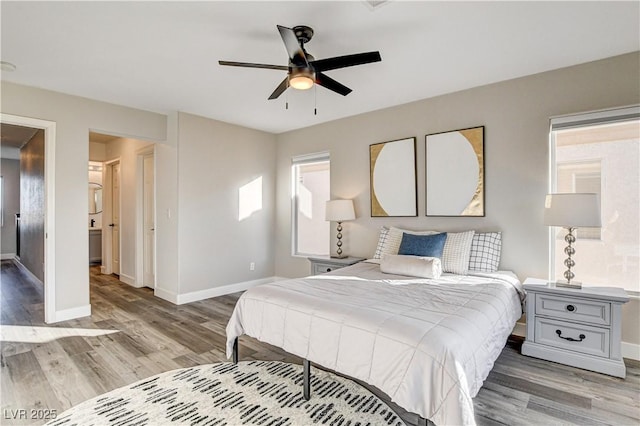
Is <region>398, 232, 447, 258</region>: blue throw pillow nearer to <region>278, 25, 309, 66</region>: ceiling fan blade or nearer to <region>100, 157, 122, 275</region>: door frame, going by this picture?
<region>278, 25, 309, 66</region>: ceiling fan blade

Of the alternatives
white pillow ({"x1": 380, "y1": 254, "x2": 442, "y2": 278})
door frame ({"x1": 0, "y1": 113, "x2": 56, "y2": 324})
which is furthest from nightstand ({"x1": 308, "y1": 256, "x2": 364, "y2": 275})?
door frame ({"x1": 0, "y1": 113, "x2": 56, "y2": 324})

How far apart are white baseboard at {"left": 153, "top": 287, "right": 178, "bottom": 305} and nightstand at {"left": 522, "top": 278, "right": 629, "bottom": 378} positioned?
402 cm

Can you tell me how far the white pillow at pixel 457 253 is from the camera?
312cm

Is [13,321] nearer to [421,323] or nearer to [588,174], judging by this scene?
[421,323]

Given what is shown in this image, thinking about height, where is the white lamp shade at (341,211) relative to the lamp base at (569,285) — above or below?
above

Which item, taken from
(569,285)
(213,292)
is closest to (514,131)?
(569,285)

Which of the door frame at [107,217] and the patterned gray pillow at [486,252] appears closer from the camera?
the patterned gray pillow at [486,252]

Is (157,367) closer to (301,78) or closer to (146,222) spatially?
(301,78)

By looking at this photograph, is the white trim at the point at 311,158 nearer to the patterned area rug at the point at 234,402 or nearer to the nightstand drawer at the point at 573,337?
the patterned area rug at the point at 234,402

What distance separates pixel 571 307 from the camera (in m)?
2.57

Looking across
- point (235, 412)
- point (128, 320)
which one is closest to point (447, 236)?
point (235, 412)

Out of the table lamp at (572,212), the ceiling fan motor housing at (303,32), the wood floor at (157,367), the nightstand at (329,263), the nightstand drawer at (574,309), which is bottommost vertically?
the wood floor at (157,367)

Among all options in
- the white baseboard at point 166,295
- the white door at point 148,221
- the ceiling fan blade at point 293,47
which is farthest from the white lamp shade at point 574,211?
the white door at point 148,221

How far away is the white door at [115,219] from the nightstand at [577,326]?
6500 mm
